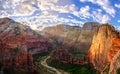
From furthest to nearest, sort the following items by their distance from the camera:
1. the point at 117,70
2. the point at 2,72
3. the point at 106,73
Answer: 1. the point at 2,72
2. the point at 106,73
3. the point at 117,70

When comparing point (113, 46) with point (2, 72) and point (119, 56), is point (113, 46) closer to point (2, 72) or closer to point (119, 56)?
point (119, 56)

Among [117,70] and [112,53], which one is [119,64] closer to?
[117,70]

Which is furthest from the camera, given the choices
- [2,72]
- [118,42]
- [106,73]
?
[2,72]

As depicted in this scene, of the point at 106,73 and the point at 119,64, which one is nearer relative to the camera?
the point at 119,64

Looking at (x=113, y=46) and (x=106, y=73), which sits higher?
(x=113, y=46)

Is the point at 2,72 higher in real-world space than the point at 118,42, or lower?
lower

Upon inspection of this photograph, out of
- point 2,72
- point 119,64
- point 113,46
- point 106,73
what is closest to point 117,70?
point 119,64

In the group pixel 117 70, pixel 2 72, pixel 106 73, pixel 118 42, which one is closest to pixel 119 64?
pixel 117 70

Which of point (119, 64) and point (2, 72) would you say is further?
point (2, 72)

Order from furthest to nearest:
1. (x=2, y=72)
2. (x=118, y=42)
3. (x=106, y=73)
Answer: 1. (x=2, y=72)
2. (x=118, y=42)
3. (x=106, y=73)
